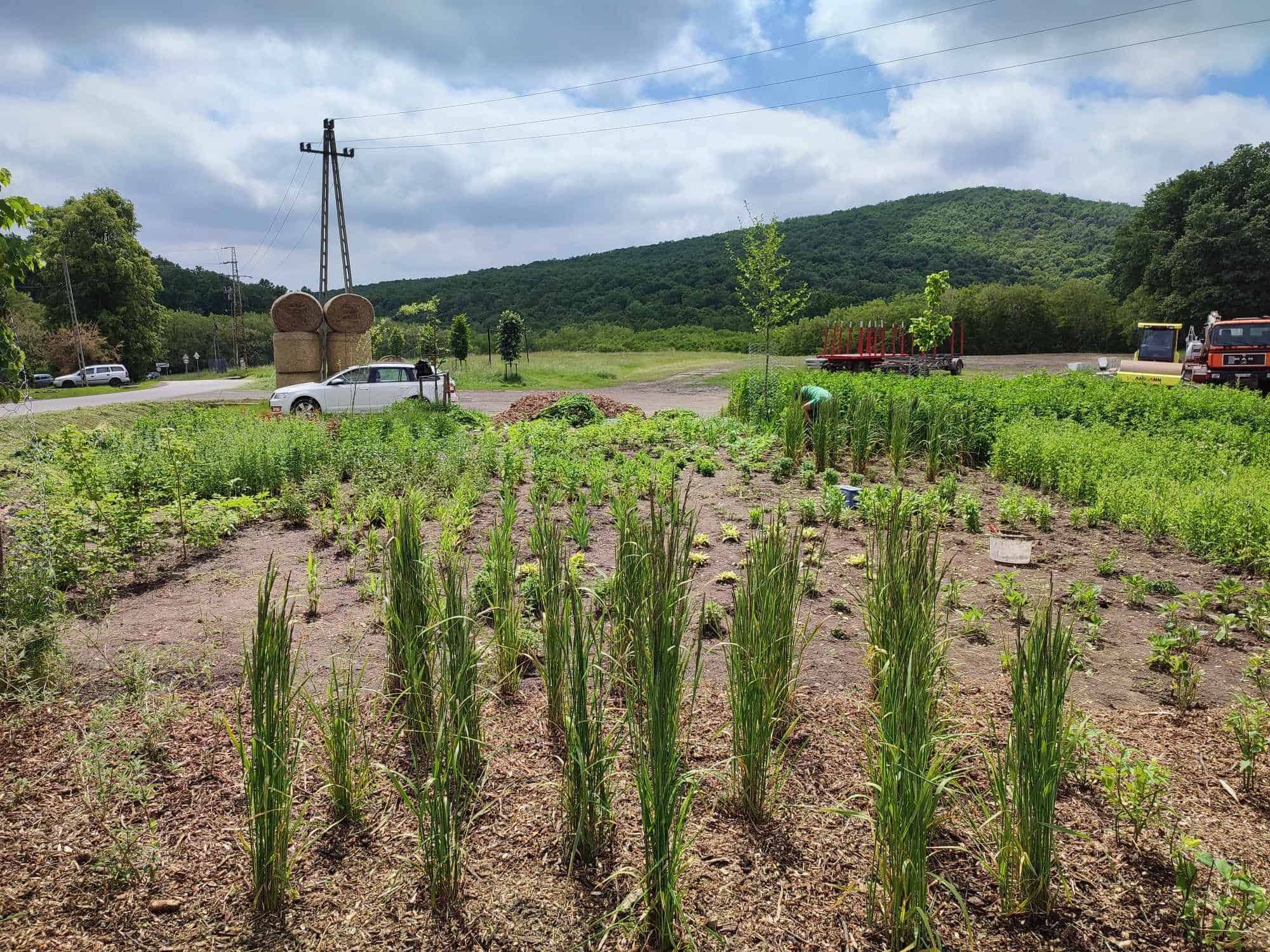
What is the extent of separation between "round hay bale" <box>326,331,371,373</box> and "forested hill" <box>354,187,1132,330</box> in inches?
1905

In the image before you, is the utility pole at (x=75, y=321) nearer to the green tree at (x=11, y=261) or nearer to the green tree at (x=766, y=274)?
the green tree at (x=766, y=274)

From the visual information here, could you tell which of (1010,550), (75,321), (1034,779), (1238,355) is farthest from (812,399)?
(75,321)

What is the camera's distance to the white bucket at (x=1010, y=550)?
5660mm

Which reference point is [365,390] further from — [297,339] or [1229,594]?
[1229,594]

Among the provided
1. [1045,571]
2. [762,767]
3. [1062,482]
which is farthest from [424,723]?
[1062,482]

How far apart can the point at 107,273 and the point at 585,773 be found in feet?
165

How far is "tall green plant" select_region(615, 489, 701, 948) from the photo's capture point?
6.77 ft

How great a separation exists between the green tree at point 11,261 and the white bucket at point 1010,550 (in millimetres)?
6372

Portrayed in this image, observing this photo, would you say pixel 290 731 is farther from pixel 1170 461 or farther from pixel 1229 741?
pixel 1170 461

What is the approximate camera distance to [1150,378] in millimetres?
18953

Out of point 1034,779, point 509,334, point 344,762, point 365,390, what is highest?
point 509,334

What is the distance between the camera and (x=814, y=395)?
32.9 ft

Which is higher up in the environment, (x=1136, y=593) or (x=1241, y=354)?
(x=1241, y=354)

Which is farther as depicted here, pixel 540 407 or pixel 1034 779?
pixel 540 407
